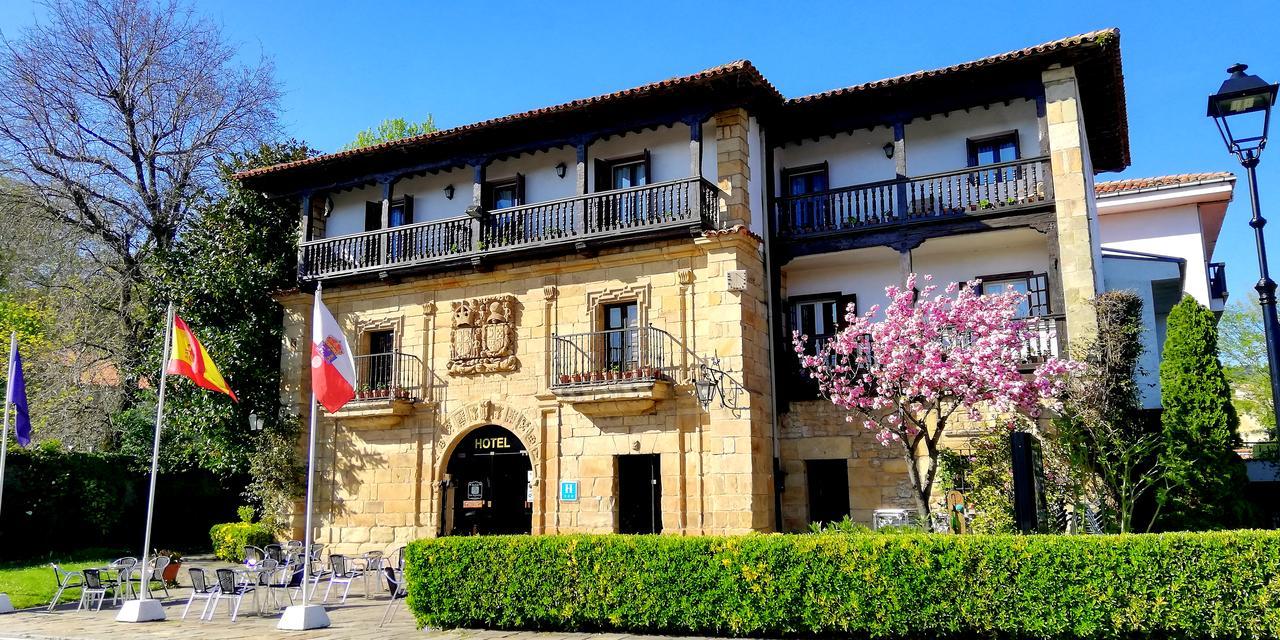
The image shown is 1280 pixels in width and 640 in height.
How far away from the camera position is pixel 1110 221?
22.6 metres

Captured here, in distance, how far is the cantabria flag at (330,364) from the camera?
13070mm

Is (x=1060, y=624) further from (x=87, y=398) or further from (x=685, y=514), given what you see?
(x=87, y=398)

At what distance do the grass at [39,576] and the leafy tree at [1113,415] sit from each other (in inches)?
650

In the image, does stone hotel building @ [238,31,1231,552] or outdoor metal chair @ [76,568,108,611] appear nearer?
outdoor metal chair @ [76,568,108,611]

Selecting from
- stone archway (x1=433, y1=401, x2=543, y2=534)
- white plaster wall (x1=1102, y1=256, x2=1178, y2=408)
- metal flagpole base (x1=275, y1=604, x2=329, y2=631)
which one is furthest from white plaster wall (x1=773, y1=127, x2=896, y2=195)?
metal flagpole base (x1=275, y1=604, x2=329, y2=631)

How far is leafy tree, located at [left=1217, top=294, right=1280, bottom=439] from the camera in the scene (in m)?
33.9

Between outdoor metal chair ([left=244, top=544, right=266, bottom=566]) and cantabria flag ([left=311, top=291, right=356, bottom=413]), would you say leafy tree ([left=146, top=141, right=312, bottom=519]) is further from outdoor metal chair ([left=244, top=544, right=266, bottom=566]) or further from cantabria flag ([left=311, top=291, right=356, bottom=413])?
cantabria flag ([left=311, top=291, right=356, bottom=413])

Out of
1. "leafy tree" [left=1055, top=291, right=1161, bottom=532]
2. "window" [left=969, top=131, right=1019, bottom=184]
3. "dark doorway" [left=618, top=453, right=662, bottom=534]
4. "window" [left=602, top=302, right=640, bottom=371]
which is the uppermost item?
"window" [left=969, top=131, right=1019, bottom=184]

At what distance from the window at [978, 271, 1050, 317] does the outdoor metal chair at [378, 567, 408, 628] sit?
36.9ft

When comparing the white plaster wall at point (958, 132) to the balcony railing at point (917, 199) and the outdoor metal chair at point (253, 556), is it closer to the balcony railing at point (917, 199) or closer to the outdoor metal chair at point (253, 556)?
the balcony railing at point (917, 199)

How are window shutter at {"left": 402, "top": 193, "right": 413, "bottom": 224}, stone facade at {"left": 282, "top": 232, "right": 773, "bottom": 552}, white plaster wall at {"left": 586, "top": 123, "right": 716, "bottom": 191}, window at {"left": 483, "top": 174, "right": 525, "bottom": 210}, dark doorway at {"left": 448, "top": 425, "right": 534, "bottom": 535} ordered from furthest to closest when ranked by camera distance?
window shutter at {"left": 402, "top": 193, "right": 413, "bottom": 224}
window at {"left": 483, "top": 174, "right": 525, "bottom": 210}
dark doorway at {"left": 448, "top": 425, "right": 534, "bottom": 535}
white plaster wall at {"left": 586, "top": 123, "right": 716, "bottom": 191}
stone facade at {"left": 282, "top": 232, "right": 773, "bottom": 552}

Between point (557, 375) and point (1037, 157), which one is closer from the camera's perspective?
point (1037, 157)

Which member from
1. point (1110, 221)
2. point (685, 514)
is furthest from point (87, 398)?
point (1110, 221)

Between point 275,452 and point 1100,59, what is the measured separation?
17.8 m
